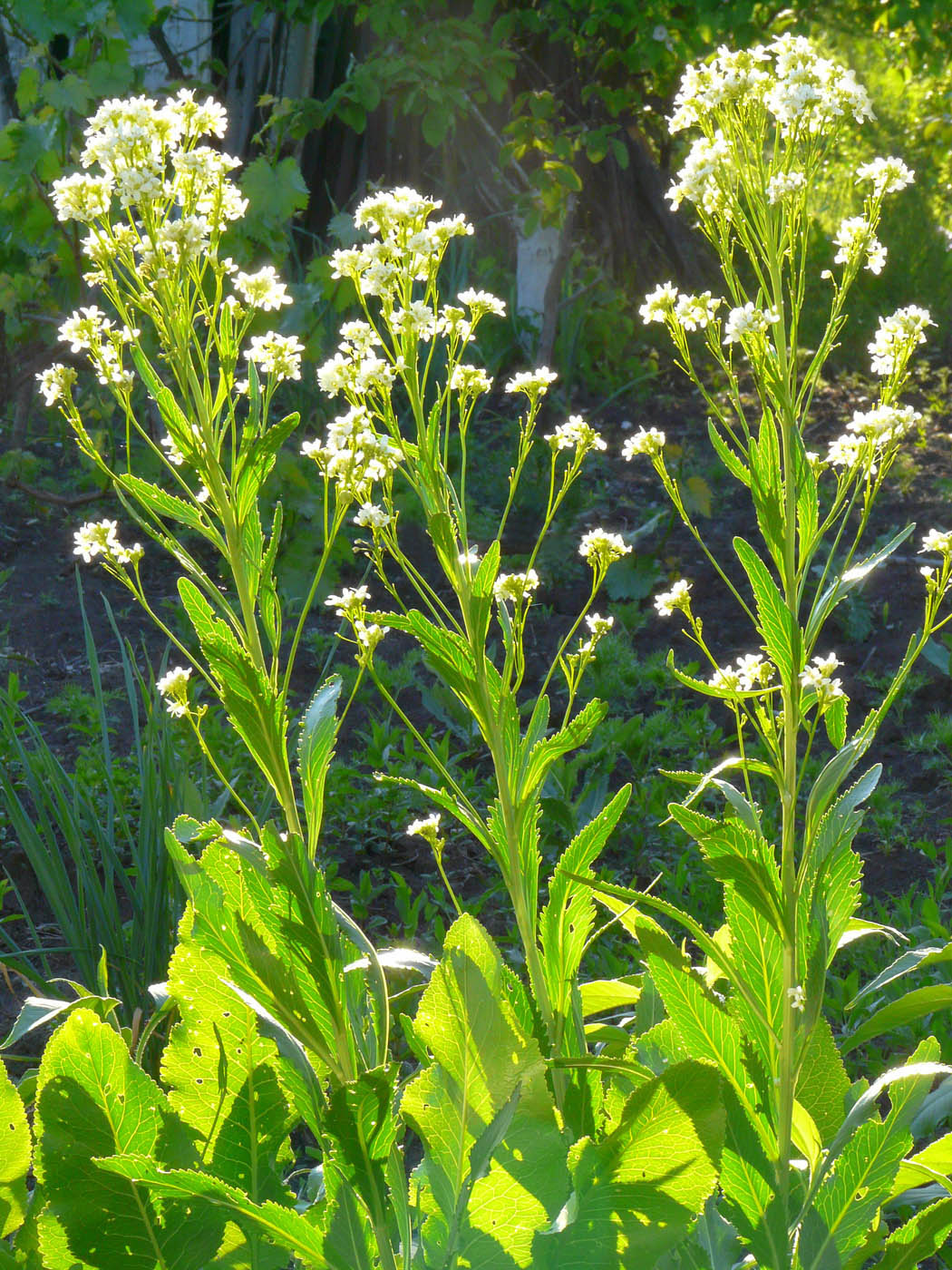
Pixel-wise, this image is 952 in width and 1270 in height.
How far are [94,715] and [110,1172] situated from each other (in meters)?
2.48

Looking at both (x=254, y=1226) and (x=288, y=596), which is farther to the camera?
(x=288, y=596)

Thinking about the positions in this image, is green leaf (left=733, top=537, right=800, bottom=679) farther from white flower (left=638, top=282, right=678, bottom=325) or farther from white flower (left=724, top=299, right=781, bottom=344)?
white flower (left=638, top=282, right=678, bottom=325)

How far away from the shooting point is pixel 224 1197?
3.24 ft

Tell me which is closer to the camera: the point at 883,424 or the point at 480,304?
the point at 883,424

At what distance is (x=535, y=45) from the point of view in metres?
6.16

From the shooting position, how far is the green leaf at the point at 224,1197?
3.19 feet

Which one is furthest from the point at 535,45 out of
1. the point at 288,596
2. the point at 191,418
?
the point at 191,418

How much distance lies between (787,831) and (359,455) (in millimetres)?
562

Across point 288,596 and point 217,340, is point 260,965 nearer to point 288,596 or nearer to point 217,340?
point 217,340

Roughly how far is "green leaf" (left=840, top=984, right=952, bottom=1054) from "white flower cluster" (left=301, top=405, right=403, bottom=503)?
2.53 ft

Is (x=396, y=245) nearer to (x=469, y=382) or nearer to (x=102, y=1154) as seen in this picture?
(x=469, y=382)

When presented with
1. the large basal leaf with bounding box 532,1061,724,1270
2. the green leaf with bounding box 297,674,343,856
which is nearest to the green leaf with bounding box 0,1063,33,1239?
the green leaf with bounding box 297,674,343,856

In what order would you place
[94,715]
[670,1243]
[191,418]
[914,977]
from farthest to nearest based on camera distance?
[94,715], [914,977], [191,418], [670,1243]

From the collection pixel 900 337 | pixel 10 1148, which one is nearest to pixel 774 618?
pixel 900 337
